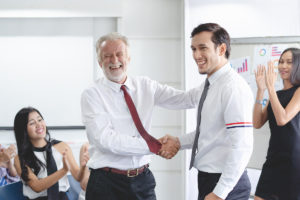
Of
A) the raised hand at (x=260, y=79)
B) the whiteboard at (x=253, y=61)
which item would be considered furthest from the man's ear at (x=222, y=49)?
the whiteboard at (x=253, y=61)

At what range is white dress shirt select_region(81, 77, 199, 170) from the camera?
2312 mm

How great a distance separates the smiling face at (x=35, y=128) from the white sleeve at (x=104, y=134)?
35.7 inches

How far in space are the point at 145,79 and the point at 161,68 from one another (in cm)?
177

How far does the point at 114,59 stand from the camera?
2418 mm

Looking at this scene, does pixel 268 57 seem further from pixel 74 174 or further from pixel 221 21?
pixel 74 174

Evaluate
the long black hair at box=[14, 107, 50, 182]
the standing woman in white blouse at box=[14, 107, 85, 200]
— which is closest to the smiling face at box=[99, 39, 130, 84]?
the standing woman in white blouse at box=[14, 107, 85, 200]

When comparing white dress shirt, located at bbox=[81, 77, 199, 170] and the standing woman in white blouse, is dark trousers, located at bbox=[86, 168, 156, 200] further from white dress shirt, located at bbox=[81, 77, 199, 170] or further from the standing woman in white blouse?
the standing woman in white blouse

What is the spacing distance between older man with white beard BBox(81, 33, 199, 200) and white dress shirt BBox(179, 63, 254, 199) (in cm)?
43

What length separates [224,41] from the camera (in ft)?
6.81

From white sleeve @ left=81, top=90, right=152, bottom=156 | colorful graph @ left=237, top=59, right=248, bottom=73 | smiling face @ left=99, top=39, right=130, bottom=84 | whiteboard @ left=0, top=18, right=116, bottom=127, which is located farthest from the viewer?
whiteboard @ left=0, top=18, right=116, bottom=127

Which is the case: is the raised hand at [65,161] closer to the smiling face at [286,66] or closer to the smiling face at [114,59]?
the smiling face at [114,59]

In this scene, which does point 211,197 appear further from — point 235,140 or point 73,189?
point 73,189

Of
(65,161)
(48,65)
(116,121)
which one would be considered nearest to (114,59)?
(116,121)

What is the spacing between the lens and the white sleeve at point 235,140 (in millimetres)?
1841
